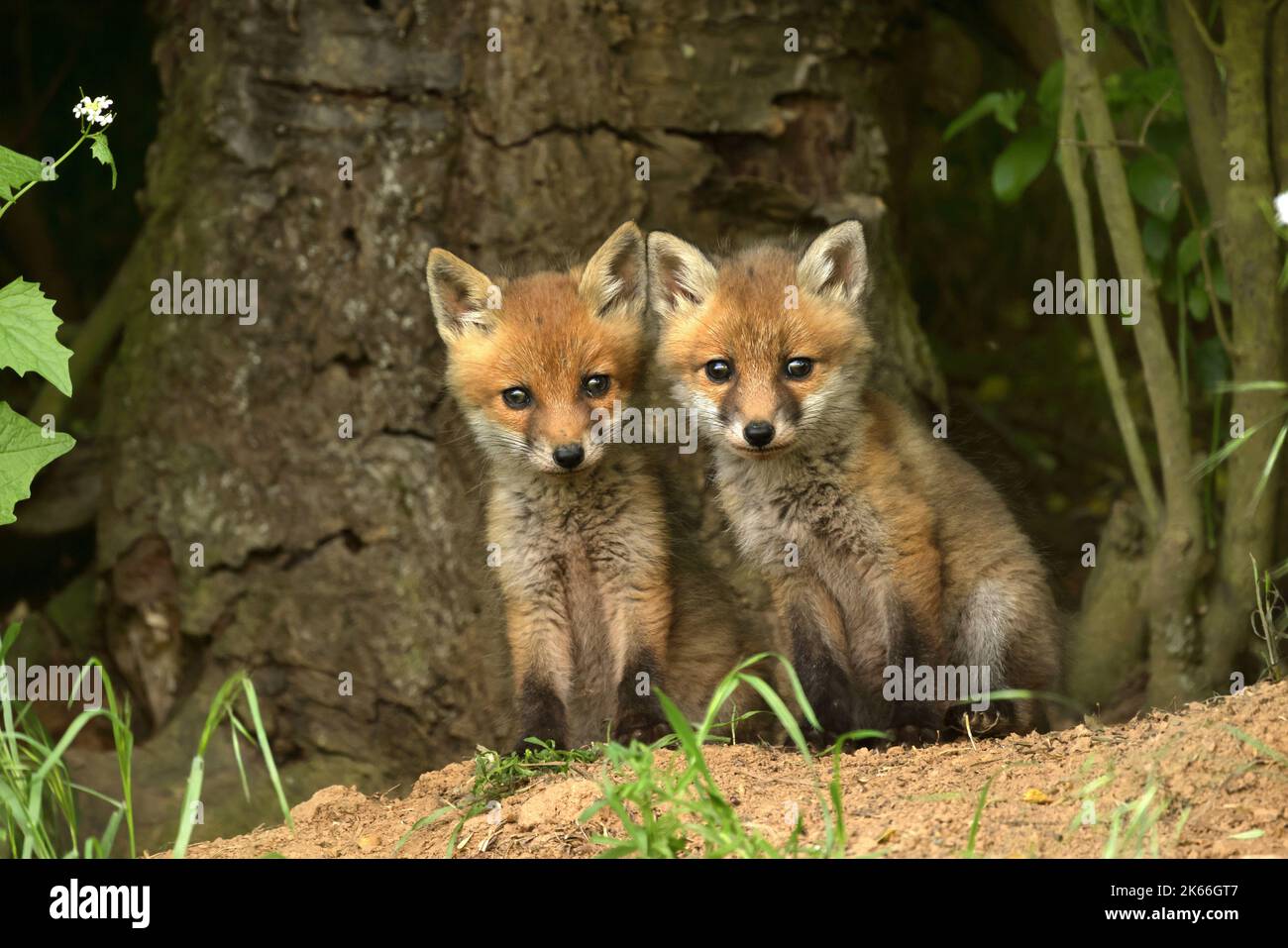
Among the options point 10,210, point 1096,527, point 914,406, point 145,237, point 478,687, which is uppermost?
point 10,210

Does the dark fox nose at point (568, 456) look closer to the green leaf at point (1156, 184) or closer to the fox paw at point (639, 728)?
the fox paw at point (639, 728)

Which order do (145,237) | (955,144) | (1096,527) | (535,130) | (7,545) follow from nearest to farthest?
(535,130)
(145,237)
(7,545)
(1096,527)
(955,144)

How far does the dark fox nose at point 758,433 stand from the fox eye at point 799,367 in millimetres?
260

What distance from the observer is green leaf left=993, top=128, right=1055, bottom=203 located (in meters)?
5.08

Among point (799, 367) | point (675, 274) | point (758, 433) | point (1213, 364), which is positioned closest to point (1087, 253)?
point (1213, 364)

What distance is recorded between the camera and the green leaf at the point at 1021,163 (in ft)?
16.7

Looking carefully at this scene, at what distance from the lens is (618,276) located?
4355mm

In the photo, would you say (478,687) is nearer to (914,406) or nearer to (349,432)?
(349,432)

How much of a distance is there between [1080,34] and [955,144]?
9.44 ft

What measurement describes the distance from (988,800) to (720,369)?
158 cm

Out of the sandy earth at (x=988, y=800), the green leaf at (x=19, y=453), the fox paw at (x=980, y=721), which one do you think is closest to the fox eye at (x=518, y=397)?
the sandy earth at (x=988, y=800)

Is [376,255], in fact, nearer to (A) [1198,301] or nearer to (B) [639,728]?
(B) [639,728]

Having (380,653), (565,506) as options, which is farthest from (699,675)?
(380,653)

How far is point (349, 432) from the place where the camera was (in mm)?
5172
